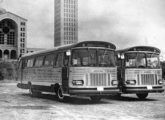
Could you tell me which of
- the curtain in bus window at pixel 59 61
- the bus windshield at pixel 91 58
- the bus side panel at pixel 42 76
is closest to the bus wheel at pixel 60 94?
the bus side panel at pixel 42 76

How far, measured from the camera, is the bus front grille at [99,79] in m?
15.1

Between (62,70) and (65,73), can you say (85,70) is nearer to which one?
(65,73)

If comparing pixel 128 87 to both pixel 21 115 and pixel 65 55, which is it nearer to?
pixel 65 55

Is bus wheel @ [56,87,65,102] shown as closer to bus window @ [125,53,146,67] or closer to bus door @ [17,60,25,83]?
bus window @ [125,53,146,67]

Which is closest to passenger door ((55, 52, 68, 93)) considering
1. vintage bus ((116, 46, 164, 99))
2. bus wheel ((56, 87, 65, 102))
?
bus wheel ((56, 87, 65, 102))

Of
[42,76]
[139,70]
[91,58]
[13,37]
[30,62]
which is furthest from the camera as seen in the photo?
[13,37]

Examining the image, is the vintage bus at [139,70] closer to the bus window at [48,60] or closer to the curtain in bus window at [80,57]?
the curtain in bus window at [80,57]

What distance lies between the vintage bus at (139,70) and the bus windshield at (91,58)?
5.59 ft

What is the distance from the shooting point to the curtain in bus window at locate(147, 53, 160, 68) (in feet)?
57.2

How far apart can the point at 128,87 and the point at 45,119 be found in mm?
7906

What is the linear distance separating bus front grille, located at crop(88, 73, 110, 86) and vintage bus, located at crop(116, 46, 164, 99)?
1.99 meters

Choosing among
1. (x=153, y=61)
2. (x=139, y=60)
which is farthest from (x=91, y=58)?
(x=153, y=61)

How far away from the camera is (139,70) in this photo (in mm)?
17094

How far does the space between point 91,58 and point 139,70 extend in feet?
9.93
